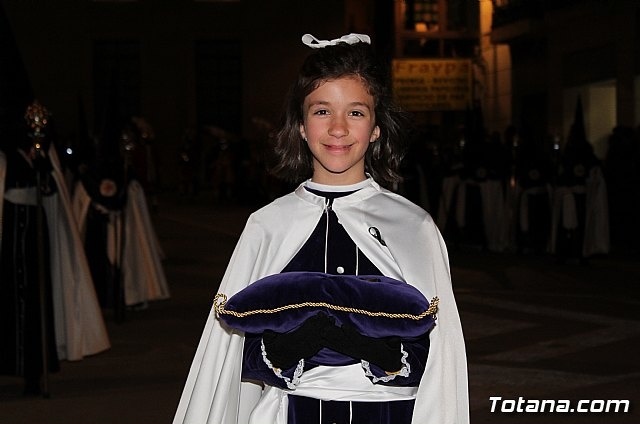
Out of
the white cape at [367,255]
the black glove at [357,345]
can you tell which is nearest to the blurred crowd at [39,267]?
the white cape at [367,255]

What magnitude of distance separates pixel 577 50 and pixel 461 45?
6519 mm

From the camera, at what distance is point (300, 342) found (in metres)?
→ 3.80

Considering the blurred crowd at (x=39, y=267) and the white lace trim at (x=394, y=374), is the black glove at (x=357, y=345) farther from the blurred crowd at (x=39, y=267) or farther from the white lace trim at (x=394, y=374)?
the blurred crowd at (x=39, y=267)

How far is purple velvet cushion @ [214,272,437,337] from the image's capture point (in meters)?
3.73

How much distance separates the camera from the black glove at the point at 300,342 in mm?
3787

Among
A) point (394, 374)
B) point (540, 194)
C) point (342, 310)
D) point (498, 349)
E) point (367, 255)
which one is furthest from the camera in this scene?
point (540, 194)

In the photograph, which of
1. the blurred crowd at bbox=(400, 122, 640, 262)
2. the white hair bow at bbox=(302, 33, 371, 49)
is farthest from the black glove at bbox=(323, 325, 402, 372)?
the blurred crowd at bbox=(400, 122, 640, 262)

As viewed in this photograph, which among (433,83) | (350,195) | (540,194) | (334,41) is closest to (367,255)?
(350,195)

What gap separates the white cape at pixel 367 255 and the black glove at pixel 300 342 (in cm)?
19

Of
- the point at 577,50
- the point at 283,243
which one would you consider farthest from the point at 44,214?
the point at 577,50

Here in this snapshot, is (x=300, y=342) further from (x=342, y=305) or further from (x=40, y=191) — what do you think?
(x=40, y=191)

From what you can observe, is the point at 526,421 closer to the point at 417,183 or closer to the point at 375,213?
the point at 375,213

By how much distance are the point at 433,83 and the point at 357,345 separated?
88.3ft

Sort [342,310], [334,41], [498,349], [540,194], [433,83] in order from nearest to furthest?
[342,310] → [334,41] → [498,349] → [540,194] → [433,83]
